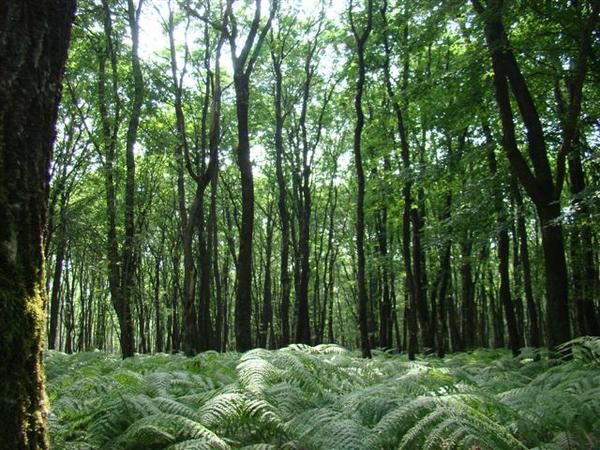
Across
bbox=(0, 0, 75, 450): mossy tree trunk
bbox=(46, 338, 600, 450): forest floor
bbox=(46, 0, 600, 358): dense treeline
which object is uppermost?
bbox=(46, 0, 600, 358): dense treeline

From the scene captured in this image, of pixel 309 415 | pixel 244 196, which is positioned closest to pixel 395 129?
pixel 244 196

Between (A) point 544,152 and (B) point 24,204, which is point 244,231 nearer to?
(A) point 544,152

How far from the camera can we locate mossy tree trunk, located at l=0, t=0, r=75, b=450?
2172 millimetres

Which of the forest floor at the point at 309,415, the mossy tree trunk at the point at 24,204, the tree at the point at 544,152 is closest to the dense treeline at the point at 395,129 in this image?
the tree at the point at 544,152

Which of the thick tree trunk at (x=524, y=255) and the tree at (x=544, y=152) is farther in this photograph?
the thick tree trunk at (x=524, y=255)

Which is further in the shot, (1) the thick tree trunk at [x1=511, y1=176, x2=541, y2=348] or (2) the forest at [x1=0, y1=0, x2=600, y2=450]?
(1) the thick tree trunk at [x1=511, y1=176, x2=541, y2=348]

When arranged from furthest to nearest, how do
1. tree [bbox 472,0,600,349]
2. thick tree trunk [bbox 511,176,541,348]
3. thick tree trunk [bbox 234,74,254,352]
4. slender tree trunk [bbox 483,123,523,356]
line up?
thick tree trunk [bbox 234,74,254,352] → slender tree trunk [bbox 483,123,523,356] → thick tree trunk [bbox 511,176,541,348] → tree [bbox 472,0,600,349]

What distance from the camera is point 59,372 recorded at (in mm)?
8133

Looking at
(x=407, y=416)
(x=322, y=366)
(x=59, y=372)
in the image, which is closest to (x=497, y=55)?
(x=322, y=366)

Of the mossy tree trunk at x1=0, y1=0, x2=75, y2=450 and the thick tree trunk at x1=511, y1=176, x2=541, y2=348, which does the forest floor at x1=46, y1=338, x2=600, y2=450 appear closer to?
the mossy tree trunk at x1=0, y1=0, x2=75, y2=450

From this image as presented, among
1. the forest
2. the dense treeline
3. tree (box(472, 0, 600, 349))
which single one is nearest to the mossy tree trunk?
the forest

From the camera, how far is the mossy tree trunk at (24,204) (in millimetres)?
2172

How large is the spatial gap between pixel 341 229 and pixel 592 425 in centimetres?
3460

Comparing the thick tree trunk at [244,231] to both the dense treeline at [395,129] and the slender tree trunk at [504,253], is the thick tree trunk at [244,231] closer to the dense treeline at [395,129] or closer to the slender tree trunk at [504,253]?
the dense treeline at [395,129]
